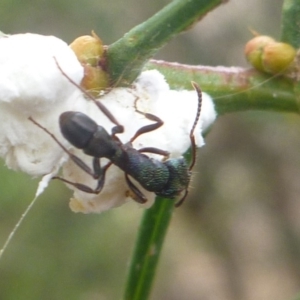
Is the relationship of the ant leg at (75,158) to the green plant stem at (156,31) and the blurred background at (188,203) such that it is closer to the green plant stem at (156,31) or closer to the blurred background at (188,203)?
the green plant stem at (156,31)

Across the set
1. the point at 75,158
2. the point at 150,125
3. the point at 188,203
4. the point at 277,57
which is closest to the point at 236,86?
the point at 277,57

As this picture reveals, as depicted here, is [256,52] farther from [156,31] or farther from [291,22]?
[156,31]

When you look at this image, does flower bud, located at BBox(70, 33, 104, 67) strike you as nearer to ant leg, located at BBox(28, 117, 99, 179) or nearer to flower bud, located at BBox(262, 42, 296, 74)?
ant leg, located at BBox(28, 117, 99, 179)

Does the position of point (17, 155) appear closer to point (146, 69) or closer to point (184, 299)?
point (146, 69)

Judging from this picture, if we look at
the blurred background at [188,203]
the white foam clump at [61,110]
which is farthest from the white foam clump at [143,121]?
the blurred background at [188,203]

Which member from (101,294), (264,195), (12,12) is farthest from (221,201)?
(12,12)

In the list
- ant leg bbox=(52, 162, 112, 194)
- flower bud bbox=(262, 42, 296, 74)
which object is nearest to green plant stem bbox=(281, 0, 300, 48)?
flower bud bbox=(262, 42, 296, 74)
